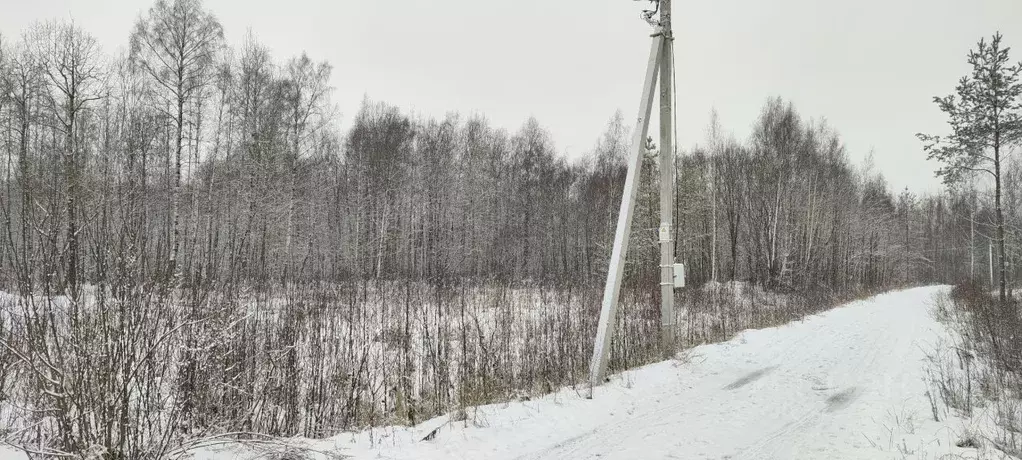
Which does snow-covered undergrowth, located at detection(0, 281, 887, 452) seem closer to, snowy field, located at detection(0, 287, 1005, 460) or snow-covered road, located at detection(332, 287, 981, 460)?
snowy field, located at detection(0, 287, 1005, 460)

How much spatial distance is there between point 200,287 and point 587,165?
3872 cm

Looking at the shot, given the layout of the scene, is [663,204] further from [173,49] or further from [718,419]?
[173,49]

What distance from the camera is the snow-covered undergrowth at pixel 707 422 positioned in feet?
12.9

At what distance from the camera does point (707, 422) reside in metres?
4.71

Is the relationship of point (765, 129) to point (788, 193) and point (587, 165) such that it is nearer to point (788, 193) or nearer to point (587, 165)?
point (788, 193)

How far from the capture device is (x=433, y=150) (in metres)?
32.2

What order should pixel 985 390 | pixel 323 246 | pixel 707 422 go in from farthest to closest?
pixel 323 246
pixel 985 390
pixel 707 422

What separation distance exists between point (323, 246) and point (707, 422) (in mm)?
29382

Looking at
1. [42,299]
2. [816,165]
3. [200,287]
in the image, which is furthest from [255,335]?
[816,165]

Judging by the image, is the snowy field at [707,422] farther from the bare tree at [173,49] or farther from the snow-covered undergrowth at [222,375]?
the bare tree at [173,49]

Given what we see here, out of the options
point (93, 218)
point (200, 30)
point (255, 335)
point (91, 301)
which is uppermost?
point (200, 30)

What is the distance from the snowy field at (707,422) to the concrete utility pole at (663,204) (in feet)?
1.76

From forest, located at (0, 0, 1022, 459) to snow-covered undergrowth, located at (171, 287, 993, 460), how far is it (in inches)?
22.3

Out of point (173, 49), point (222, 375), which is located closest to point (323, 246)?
point (173, 49)
